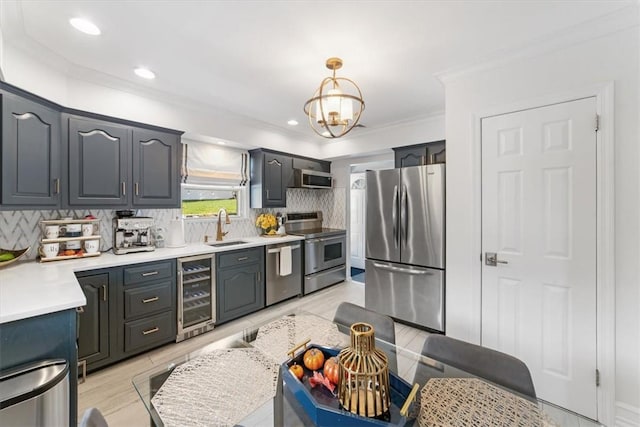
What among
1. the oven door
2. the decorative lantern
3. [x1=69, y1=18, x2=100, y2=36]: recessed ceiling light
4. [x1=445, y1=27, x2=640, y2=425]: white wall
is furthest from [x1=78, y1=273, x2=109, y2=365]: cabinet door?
[x1=445, y1=27, x2=640, y2=425]: white wall

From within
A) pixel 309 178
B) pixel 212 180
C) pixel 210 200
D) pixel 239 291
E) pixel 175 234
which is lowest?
pixel 239 291

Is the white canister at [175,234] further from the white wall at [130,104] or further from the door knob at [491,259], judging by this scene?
the door knob at [491,259]

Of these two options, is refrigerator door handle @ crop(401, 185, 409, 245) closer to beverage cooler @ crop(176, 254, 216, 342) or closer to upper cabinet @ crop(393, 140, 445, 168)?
upper cabinet @ crop(393, 140, 445, 168)

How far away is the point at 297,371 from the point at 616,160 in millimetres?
2267

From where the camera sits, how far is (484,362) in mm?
1231

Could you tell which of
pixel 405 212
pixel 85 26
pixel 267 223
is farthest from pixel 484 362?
pixel 267 223

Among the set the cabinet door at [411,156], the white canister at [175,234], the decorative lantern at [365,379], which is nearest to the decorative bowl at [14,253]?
the white canister at [175,234]

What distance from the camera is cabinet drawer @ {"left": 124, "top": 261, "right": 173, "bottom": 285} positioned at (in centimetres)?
238

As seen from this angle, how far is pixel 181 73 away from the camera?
244 cm

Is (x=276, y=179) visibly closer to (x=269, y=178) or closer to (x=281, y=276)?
(x=269, y=178)

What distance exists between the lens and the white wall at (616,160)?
1639 millimetres

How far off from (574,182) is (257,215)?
365 centimetres

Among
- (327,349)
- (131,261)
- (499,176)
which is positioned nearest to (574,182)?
(499,176)

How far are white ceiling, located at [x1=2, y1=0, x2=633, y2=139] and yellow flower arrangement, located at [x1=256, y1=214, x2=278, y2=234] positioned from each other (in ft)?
6.23
